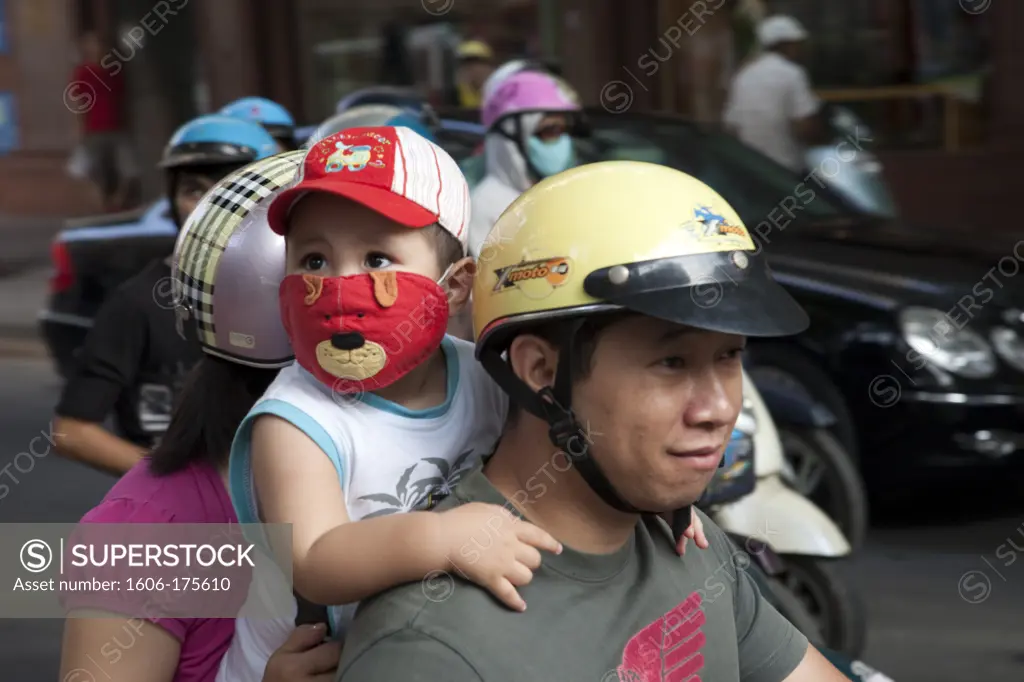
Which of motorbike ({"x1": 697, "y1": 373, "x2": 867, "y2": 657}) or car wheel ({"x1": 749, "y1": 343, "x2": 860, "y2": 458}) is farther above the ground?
motorbike ({"x1": 697, "y1": 373, "x2": 867, "y2": 657})

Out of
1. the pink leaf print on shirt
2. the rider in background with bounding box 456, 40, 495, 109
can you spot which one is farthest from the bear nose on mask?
the rider in background with bounding box 456, 40, 495, 109

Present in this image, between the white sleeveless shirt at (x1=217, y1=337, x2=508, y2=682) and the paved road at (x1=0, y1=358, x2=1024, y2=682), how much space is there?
11.6ft

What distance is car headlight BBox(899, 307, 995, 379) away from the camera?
6.76 m

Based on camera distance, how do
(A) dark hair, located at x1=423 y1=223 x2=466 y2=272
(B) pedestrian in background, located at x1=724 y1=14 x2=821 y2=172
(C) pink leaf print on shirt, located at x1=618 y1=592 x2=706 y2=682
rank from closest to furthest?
(C) pink leaf print on shirt, located at x1=618 y1=592 x2=706 y2=682, (A) dark hair, located at x1=423 y1=223 x2=466 y2=272, (B) pedestrian in background, located at x1=724 y1=14 x2=821 y2=172

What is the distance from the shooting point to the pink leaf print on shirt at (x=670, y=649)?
2016mm

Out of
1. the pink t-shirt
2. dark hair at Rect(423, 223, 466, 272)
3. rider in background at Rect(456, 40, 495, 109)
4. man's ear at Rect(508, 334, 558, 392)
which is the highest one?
dark hair at Rect(423, 223, 466, 272)

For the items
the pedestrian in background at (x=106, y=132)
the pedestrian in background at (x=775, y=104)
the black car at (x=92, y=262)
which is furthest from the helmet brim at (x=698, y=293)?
the pedestrian in background at (x=106, y=132)

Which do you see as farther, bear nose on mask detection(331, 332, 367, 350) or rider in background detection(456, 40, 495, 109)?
rider in background detection(456, 40, 495, 109)

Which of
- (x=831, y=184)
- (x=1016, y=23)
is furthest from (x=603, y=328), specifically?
(x=1016, y=23)

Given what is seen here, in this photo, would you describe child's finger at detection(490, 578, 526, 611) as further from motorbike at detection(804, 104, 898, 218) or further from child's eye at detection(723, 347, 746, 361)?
motorbike at detection(804, 104, 898, 218)

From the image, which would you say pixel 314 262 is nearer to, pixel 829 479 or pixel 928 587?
pixel 829 479


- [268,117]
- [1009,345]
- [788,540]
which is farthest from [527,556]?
[1009,345]

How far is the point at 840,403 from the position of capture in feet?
22.7

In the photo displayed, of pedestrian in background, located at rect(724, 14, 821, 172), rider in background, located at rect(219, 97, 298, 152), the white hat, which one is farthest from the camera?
the white hat
